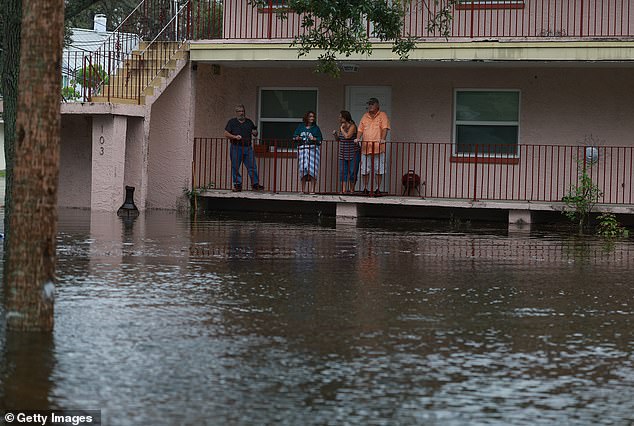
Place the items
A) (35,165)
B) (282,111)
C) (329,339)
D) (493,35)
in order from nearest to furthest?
(35,165) < (329,339) < (493,35) < (282,111)

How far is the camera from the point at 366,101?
23922mm

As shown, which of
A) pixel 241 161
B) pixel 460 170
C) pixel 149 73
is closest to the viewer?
pixel 460 170

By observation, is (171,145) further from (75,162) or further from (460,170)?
(460,170)

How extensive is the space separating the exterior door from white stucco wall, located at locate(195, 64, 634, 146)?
119 millimetres

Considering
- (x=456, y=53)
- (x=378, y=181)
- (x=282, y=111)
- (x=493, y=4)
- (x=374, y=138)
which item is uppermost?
(x=493, y=4)

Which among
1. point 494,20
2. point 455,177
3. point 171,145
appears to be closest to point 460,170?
point 455,177

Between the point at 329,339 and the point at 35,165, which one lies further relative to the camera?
the point at 329,339

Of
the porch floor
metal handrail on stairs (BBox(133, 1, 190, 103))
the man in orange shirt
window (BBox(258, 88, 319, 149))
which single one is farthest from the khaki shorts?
→ metal handrail on stairs (BBox(133, 1, 190, 103))

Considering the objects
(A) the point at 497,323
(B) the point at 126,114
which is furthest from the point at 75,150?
(A) the point at 497,323

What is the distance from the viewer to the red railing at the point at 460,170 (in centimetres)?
2211

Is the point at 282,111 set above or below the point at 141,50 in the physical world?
below

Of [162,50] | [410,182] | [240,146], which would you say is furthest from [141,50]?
[410,182]

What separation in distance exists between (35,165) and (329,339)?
7.64 ft

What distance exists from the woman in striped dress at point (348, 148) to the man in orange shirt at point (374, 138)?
123 mm
